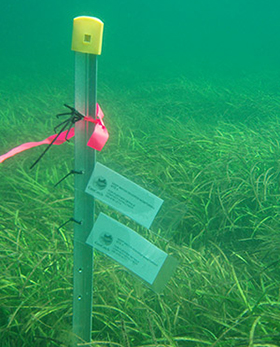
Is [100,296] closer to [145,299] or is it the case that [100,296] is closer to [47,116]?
[145,299]

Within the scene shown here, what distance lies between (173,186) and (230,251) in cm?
52

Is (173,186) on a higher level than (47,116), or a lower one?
higher

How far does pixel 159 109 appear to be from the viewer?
4406mm

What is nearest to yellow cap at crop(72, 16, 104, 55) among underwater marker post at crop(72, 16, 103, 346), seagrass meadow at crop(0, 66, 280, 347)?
underwater marker post at crop(72, 16, 103, 346)

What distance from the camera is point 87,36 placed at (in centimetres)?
63

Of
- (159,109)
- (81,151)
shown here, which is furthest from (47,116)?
(81,151)

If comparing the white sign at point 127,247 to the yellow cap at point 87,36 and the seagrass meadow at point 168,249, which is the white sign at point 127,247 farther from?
the yellow cap at point 87,36

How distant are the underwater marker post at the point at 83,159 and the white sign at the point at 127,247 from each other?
0.03 m

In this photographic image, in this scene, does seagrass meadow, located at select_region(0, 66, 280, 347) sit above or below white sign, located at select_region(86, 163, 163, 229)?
below

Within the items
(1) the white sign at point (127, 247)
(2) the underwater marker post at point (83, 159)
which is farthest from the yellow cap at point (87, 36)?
(1) the white sign at point (127, 247)

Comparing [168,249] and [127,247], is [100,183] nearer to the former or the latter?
[127,247]

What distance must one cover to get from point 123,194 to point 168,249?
0.80m

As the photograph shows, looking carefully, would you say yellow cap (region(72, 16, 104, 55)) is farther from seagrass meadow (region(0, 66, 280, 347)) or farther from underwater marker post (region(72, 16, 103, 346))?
seagrass meadow (region(0, 66, 280, 347))

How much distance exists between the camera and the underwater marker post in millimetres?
629
